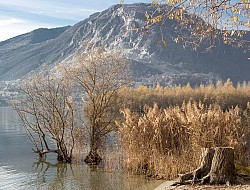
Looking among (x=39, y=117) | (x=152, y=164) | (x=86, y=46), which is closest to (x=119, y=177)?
(x=152, y=164)

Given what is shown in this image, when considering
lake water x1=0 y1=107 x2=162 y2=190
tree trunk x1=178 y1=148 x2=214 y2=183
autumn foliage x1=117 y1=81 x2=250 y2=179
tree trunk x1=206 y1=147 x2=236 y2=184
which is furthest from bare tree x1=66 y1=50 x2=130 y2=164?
tree trunk x1=206 y1=147 x2=236 y2=184

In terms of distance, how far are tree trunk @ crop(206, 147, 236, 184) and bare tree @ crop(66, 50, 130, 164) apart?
34.4 ft

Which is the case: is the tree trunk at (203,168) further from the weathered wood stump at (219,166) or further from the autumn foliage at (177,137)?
the autumn foliage at (177,137)

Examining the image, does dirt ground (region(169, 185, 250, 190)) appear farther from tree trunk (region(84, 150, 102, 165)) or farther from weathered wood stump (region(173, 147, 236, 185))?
tree trunk (region(84, 150, 102, 165))

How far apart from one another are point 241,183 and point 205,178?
2.67 ft

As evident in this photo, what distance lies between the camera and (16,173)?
16.8m

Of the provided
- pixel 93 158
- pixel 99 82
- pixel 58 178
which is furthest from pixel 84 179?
pixel 99 82

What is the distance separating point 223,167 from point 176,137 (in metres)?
4.55

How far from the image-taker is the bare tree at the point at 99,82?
19.6 metres

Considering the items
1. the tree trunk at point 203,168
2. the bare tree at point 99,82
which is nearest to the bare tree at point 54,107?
the bare tree at point 99,82

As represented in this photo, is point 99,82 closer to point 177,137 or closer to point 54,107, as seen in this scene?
point 54,107

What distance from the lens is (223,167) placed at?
9.15m

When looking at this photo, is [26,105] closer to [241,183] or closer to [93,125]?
[93,125]

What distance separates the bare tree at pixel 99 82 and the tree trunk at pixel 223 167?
34.4ft
